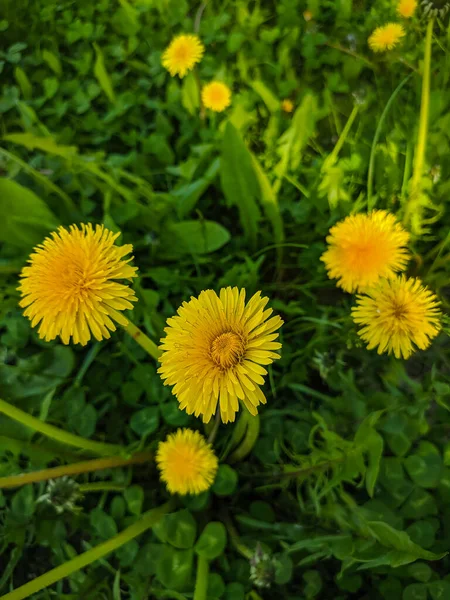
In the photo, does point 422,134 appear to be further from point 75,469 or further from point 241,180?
point 75,469

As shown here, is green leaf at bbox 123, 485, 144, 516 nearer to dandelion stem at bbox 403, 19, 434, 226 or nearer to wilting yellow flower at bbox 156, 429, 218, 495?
wilting yellow flower at bbox 156, 429, 218, 495

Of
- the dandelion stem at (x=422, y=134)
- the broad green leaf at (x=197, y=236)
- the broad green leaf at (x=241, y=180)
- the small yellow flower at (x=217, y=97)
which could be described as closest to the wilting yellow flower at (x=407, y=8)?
the dandelion stem at (x=422, y=134)

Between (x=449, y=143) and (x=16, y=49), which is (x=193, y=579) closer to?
(x=449, y=143)

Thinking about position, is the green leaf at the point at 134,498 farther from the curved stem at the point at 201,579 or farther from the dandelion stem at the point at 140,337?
the dandelion stem at the point at 140,337

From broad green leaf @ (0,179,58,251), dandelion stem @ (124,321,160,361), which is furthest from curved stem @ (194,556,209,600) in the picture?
broad green leaf @ (0,179,58,251)

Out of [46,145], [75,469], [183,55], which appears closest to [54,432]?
[75,469]

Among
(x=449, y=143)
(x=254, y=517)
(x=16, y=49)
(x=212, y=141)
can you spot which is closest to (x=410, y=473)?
(x=254, y=517)

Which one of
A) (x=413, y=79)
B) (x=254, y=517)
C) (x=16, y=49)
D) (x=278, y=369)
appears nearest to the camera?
(x=254, y=517)
